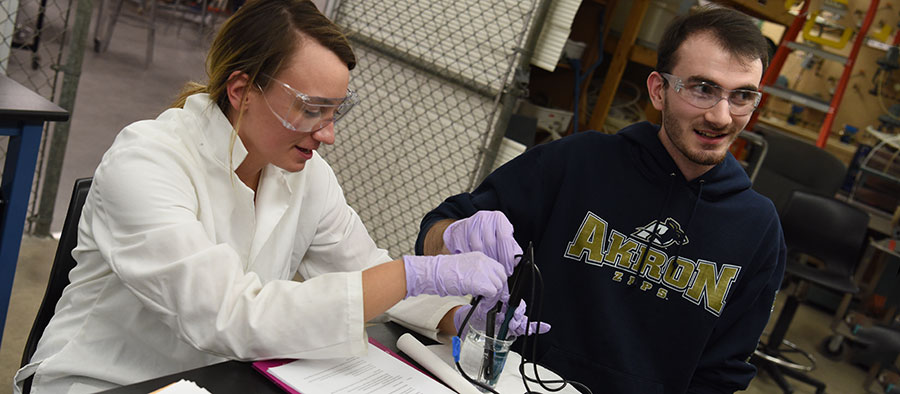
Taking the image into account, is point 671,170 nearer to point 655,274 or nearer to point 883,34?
point 655,274

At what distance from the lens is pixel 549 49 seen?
109 inches

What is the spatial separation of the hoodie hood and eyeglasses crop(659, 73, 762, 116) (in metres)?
0.15

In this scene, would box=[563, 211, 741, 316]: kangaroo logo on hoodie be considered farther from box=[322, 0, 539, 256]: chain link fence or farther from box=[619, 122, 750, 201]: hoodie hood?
box=[322, 0, 539, 256]: chain link fence

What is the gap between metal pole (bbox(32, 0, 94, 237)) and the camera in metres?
2.66

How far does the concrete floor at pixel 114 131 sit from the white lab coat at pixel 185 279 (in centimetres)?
49

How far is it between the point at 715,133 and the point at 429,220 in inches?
26.3

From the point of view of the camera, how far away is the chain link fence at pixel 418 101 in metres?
2.86

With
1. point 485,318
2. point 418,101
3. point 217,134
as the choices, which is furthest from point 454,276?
point 418,101

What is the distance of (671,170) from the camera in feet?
5.23

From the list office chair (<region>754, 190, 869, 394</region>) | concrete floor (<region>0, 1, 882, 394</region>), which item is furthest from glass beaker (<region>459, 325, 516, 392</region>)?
Answer: office chair (<region>754, 190, 869, 394</region>)

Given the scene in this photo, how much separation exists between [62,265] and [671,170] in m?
1.27

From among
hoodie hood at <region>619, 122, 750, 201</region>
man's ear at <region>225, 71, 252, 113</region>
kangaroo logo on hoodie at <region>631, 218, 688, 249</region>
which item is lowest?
kangaroo logo on hoodie at <region>631, 218, 688, 249</region>

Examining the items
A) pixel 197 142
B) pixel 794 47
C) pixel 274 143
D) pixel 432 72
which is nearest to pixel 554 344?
pixel 274 143

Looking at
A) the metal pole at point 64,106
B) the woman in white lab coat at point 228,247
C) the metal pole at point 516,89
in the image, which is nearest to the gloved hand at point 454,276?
the woman in white lab coat at point 228,247
